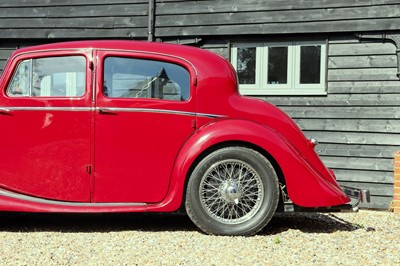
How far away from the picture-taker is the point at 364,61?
6906 millimetres

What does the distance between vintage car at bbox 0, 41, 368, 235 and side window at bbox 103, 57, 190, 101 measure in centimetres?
1

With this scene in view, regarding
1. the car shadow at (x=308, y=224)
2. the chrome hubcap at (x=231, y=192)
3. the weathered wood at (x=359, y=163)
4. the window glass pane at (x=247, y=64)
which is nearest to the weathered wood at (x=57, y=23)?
the window glass pane at (x=247, y=64)

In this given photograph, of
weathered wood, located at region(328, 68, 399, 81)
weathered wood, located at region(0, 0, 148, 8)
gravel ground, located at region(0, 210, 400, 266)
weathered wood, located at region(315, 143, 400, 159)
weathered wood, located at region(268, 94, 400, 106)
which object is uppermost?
weathered wood, located at region(0, 0, 148, 8)

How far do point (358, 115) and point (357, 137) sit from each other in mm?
322

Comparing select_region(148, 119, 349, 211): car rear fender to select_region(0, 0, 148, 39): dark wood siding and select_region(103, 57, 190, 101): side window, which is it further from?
select_region(0, 0, 148, 39): dark wood siding

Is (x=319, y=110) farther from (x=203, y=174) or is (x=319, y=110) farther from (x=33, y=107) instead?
(x=33, y=107)

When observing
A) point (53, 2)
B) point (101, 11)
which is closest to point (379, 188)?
point (101, 11)

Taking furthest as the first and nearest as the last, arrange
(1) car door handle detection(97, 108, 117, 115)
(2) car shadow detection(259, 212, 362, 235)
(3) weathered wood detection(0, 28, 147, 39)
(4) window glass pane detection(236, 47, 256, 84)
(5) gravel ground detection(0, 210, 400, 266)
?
1. (3) weathered wood detection(0, 28, 147, 39)
2. (4) window glass pane detection(236, 47, 256, 84)
3. (2) car shadow detection(259, 212, 362, 235)
4. (1) car door handle detection(97, 108, 117, 115)
5. (5) gravel ground detection(0, 210, 400, 266)

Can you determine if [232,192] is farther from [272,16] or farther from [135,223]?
[272,16]

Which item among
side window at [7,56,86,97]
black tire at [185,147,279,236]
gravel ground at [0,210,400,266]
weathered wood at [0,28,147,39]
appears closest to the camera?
gravel ground at [0,210,400,266]

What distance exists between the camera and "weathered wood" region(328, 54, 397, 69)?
678 centimetres

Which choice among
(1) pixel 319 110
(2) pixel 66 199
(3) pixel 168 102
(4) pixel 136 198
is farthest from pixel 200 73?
(1) pixel 319 110

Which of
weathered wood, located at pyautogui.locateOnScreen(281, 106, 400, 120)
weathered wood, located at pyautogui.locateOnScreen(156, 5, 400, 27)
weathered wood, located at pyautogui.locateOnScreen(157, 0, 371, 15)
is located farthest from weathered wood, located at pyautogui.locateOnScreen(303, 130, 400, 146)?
weathered wood, located at pyautogui.locateOnScreen(157, 0, 371, 15)

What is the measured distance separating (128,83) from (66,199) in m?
1.15
